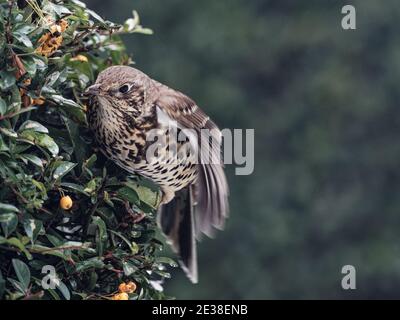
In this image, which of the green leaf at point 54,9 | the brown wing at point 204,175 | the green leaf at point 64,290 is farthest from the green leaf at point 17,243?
the brown wing at point 204,175

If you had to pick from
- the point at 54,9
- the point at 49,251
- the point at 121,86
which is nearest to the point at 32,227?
A: the point at 49,251

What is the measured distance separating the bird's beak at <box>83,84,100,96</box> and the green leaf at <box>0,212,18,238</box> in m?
0.72

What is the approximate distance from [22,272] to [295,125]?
531 centimetres

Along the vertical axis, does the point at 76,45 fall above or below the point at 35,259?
above

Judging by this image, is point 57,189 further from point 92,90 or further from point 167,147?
point 167,147

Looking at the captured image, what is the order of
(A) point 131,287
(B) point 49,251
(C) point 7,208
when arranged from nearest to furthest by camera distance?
1. (C) point 7,208
2. (B) point 49,251
3. (A) point 131,287

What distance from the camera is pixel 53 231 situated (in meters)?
2.51

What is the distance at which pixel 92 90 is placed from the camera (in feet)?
9.48

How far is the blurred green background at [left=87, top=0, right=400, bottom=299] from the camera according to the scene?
23.5 ft

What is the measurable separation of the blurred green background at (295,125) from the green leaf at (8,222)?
190 inches

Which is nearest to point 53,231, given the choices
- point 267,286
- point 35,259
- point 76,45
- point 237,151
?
point 35,259

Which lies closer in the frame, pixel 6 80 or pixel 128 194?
pixel 6 80
